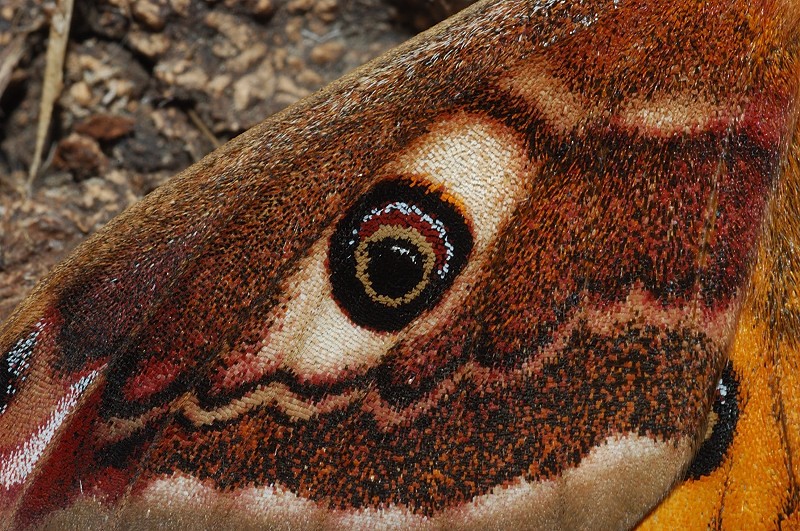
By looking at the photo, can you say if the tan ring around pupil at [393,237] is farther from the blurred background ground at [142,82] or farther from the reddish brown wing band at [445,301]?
the blurred background ground at [142,82]

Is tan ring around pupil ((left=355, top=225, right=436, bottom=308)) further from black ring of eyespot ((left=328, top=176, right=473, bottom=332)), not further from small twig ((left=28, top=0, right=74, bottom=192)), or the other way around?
small twig ((left=28, top=0, right=74, bottom=192))

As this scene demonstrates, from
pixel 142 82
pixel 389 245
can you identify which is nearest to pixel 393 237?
pixel 389 245

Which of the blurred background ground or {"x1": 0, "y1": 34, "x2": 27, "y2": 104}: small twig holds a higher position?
{"x1": 0, "y1": 34, "x2": 27, "y2": 104}: small twig

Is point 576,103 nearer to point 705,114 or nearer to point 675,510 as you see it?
point 705,114

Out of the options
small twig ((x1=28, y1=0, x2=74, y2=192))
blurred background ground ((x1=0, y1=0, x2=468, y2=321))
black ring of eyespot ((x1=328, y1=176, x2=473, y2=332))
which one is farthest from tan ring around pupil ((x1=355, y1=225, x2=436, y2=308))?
small twig ((x1=28, y1=0, x2=74, y2=192))

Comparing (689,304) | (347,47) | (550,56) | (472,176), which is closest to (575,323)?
(689,304)

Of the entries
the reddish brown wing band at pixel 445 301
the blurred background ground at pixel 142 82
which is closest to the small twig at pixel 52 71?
the blurred background ground at pixel 142 82

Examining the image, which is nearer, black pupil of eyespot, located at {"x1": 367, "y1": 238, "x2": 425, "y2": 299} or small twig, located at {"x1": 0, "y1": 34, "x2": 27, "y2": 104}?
black pupil of eyespot, located at {"x1": 367, "y1": 238, "x2": 425, "y2": 299}
